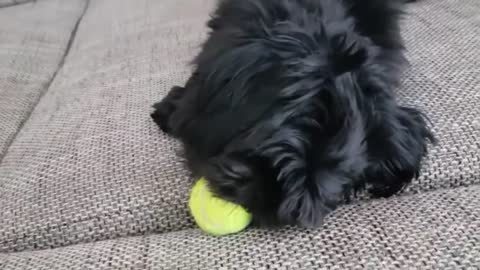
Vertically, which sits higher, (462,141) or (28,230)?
(462,141)

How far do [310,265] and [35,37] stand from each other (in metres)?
1.51

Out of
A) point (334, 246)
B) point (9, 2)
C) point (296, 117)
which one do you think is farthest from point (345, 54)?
point (9, 2)

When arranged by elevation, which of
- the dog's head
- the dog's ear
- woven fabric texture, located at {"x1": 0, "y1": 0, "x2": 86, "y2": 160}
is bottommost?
woven fabric texture, located at {"x1": 0, "y1": 0, "x2": 86, "y2": 160}

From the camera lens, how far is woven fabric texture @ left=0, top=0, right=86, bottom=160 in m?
1.44

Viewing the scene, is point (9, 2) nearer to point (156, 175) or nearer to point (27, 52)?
point (27, 52)

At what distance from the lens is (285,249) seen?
2.62 ft

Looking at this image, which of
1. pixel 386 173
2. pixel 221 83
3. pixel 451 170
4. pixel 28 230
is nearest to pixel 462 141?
pixel 451 170

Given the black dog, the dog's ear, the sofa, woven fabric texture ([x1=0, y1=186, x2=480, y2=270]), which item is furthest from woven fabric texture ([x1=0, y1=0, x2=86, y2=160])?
the dog's ear


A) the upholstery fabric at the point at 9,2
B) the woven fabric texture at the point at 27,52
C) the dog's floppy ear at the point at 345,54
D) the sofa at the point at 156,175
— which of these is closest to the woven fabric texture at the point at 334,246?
the sofa at the point at 156,175

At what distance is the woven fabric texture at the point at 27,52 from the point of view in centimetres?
144

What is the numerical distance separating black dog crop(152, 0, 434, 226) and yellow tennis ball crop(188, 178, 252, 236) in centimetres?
2

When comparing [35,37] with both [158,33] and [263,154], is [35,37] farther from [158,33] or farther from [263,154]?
[263,154]

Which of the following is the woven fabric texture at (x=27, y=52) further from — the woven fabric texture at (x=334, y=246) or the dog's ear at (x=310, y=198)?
the dog's ear at (x=310, y=198)

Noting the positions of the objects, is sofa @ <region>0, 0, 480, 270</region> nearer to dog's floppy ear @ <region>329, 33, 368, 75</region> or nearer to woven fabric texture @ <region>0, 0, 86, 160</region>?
woven fabric texture @ <region>0, 0, 86, 160</region>
